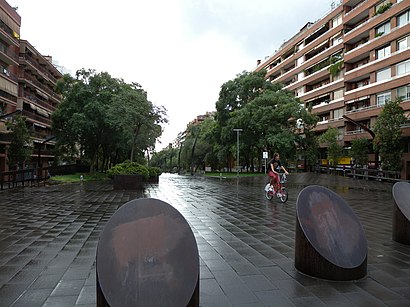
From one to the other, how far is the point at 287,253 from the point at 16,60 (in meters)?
44.1

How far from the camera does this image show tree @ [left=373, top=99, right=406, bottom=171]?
2569 cm

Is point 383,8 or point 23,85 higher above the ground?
point 383,8

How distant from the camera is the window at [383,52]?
33787mm

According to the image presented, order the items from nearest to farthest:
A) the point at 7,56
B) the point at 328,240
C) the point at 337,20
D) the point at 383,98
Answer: the point at 328,240, the point at 383,98, the point at 7,56, the point at 337,20

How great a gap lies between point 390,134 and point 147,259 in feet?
90.2

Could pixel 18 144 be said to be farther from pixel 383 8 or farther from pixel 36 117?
pixel 383 8

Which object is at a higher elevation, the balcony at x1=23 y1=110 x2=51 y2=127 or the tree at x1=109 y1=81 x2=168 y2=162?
the balcony at x1=23 y1=110 x2=51 y2=127

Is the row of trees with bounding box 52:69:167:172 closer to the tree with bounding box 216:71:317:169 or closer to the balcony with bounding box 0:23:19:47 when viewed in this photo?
the balcony with bounding box 0:23:19:47

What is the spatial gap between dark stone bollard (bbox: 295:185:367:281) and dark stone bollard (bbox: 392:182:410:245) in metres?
1.89

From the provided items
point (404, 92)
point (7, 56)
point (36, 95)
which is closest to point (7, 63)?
point (7, 56)

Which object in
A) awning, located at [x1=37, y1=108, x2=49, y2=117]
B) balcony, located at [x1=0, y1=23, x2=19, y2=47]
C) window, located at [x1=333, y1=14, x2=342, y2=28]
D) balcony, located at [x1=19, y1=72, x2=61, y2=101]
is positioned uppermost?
window, located at [x1=333, y1=14, x2=342, y2=28]

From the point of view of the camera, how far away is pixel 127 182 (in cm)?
1922

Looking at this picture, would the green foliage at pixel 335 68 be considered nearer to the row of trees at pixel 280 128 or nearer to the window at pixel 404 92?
the row of trees at pixel 280 128

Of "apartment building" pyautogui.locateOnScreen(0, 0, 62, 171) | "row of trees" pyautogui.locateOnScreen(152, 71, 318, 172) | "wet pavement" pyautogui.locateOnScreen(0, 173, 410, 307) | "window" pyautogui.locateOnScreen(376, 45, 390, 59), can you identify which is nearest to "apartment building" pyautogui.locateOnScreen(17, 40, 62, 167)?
"apartment building" pyautogui.locateOnScreen(0, 0, 62, 171)
